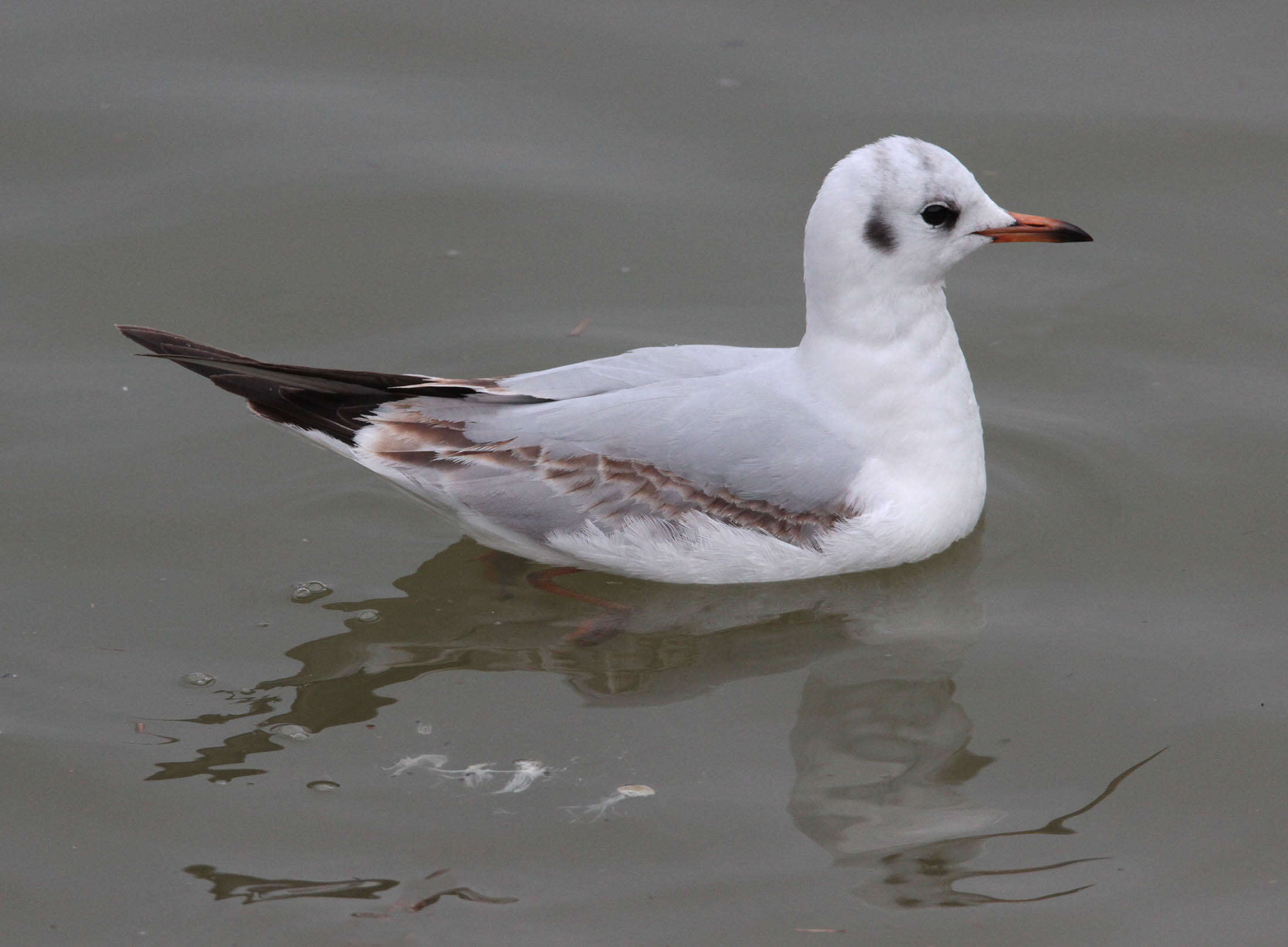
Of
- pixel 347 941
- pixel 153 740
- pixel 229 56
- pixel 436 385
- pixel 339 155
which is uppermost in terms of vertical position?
pixel 229 56

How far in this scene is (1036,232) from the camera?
659 cm

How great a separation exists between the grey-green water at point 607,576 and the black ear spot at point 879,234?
137 cm

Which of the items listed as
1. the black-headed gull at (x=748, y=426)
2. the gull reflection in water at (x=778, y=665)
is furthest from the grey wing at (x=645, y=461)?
the gull reflection in water at (x=778, y=665)

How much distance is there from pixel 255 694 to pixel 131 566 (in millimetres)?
1044

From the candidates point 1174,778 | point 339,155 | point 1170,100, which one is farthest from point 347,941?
point 1170,100

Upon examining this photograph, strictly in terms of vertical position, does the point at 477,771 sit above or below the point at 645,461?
below

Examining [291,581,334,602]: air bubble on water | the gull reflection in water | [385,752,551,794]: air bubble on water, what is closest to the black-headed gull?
the gull reflection in water

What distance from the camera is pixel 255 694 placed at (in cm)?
627

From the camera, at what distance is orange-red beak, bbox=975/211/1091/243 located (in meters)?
6.54

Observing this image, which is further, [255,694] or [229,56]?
[229,56]

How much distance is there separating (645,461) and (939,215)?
4.86 ft

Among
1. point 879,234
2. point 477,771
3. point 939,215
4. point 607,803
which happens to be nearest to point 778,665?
point 607,803

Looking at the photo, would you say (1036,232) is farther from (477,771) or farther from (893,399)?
(477,771)

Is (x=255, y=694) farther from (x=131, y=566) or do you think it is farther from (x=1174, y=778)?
(x=1174, y=778)
